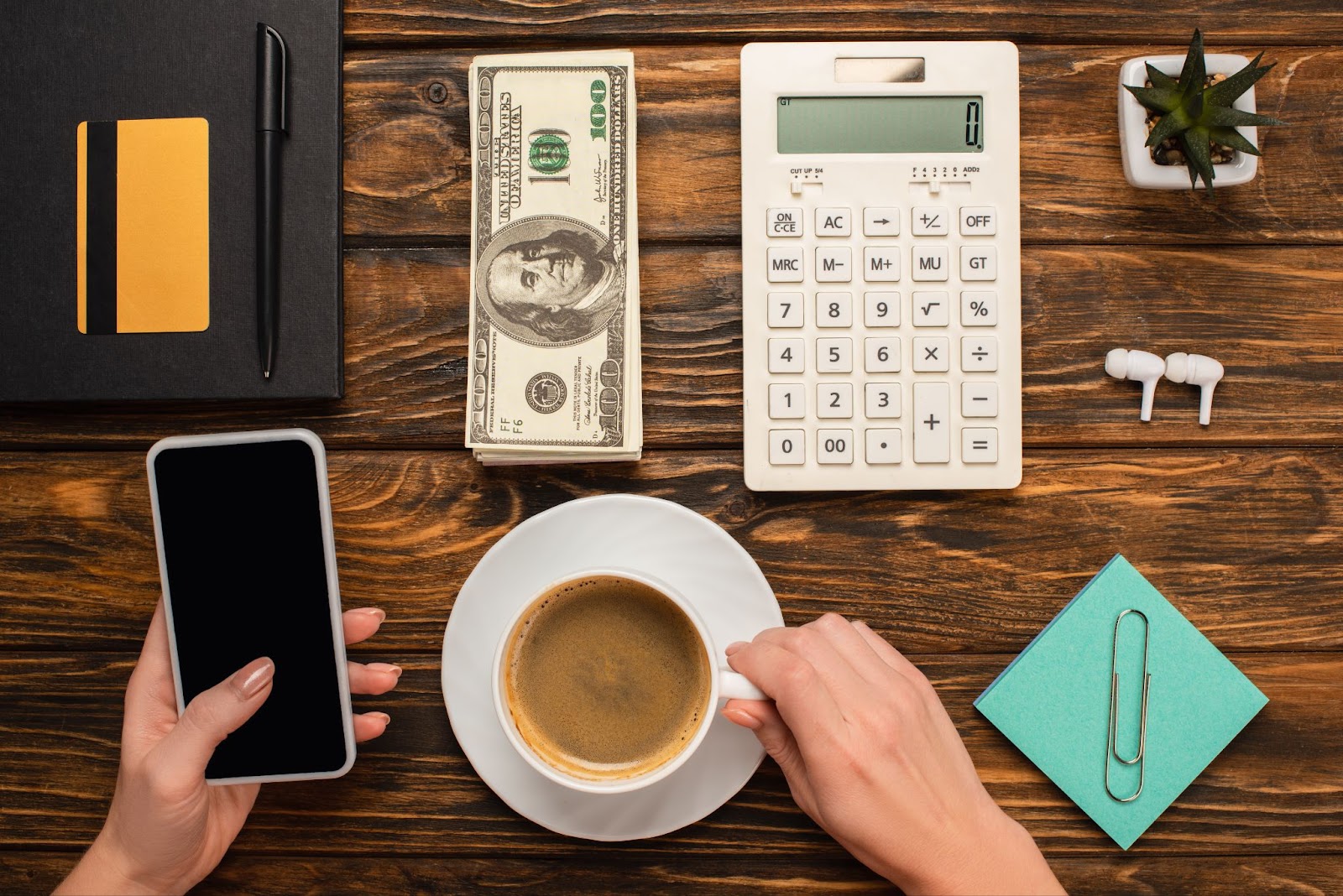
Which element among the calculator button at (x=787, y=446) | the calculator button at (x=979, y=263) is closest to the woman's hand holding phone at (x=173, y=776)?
the calculator button at (x=787, y=446)

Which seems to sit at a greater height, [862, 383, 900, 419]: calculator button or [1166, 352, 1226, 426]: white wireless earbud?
[1166, 352, 1226, 426]: white wireless earbud

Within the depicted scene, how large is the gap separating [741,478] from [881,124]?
317mm

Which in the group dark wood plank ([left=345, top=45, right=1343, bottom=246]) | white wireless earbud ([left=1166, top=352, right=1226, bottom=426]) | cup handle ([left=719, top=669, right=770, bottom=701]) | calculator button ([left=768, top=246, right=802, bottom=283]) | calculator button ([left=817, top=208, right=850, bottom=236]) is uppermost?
dark wood plank ([left=345, top=45, right=1343, bottom=246])

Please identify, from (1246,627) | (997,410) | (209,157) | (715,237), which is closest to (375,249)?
(209,157)

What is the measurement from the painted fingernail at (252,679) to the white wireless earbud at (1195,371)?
75cm

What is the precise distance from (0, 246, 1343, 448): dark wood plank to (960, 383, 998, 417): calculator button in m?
0.05

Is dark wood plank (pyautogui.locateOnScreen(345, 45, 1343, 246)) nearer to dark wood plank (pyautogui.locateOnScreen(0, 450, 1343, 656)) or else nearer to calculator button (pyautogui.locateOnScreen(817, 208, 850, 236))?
calculator button (pyautogui.locateOnScreen(817, 208, 850, 236))

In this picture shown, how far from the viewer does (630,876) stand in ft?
2.46

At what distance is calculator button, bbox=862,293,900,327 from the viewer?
0.73m

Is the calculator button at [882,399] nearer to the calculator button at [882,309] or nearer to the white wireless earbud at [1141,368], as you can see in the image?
the calculator button at [882,309]

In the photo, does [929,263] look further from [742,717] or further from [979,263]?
[742,717]

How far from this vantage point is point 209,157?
0.73 m

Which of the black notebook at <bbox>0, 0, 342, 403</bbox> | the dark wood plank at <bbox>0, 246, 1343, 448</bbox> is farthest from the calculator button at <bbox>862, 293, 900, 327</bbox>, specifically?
the black notebook at <bbox>0, 0, 342, 403</bbox>

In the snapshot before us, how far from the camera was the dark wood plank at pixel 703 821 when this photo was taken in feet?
2.47
